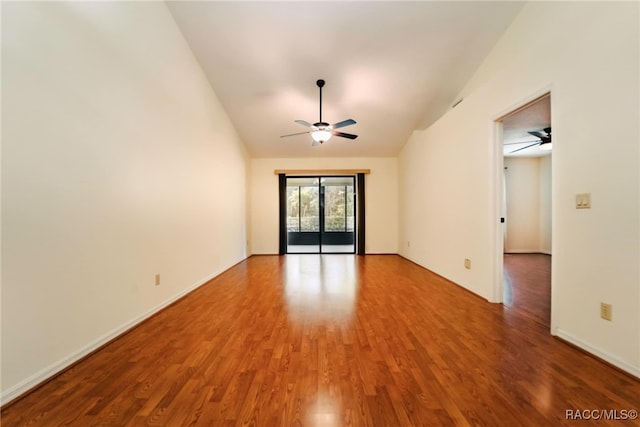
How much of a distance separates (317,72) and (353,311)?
11.0 feet

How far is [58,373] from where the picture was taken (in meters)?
1.68

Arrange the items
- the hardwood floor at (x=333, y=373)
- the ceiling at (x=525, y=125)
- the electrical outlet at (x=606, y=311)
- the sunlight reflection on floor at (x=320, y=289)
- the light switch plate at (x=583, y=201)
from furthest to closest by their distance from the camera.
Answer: the ceiling at (x=525, y=125), the sunlight reflection on floor at (x=320, y=289), the light switch plate at (x=583, y=201), the electrical outlet at (x=606, y=311), the hardwood floor at (x=333, y=373)

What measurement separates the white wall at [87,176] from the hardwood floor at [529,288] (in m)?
3.70

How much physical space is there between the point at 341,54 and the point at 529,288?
4013mm

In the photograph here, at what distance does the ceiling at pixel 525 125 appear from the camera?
347cm

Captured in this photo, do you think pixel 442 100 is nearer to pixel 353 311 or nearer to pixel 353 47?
pixel 353 47

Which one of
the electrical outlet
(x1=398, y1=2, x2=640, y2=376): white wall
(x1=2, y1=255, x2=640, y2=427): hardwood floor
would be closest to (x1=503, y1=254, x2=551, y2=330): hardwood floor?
(x1=2, y1=255, x2=640, y2=427): hardwood floor

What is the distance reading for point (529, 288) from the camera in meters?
3.56

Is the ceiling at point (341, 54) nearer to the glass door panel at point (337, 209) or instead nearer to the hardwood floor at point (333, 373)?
the glass door panel at point (337, 209)

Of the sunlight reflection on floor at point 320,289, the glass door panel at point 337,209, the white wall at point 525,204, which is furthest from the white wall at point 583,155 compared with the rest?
the white wall at point 525,204

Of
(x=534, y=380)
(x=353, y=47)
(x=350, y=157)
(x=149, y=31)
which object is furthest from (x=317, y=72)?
(x=534, y=380)

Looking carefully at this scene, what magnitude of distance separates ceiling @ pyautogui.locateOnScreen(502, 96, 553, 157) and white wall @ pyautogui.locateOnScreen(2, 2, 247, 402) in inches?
146

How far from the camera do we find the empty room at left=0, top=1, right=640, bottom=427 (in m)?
1.46

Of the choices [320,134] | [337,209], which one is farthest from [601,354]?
[337,209]
